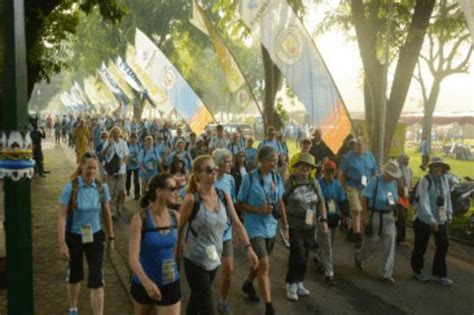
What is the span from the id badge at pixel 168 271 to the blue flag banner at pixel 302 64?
5519mm

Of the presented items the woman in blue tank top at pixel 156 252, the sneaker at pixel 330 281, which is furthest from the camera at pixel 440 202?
the woman in blue tank top at pixel 156 252

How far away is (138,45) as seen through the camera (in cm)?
1777

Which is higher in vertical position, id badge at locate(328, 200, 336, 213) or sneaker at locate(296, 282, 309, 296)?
id badge at locate(328, 200, 336, 213)

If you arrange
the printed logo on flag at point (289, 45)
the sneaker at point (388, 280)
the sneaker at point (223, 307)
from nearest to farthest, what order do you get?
the sneaker at point (223, 307), the sneaker at point (388, 280), the printed logo on flag at point (289, 45)

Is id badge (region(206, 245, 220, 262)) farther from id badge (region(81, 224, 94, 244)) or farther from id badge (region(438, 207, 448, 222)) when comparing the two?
id badge (region(438, 207, 448, 222))

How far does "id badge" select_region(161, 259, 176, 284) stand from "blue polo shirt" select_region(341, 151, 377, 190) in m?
5.95

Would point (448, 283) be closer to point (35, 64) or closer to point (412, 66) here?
point (412, 66)

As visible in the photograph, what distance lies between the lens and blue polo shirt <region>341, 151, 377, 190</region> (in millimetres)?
9422

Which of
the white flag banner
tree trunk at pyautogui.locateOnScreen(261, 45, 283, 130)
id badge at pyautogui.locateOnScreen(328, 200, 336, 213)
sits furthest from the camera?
tree trunk at pyautogui.locateOnScreen(261, 45, 283, 130)

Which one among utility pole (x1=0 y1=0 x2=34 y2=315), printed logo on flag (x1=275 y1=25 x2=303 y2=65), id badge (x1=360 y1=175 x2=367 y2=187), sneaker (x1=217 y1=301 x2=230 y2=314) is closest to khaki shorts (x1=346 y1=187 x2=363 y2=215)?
id badge (x1=360 y1=175 x2=367 y2=187)

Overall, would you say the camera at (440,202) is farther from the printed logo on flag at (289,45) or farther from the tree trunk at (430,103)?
the tree trunk at (430,103)

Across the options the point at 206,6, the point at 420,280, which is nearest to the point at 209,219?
the point at 420,280

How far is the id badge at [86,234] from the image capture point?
524cm

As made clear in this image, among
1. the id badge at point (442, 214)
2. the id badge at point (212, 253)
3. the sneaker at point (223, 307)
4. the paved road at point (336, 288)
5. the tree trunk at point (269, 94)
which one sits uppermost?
the tree trunk at point (269, 94)
